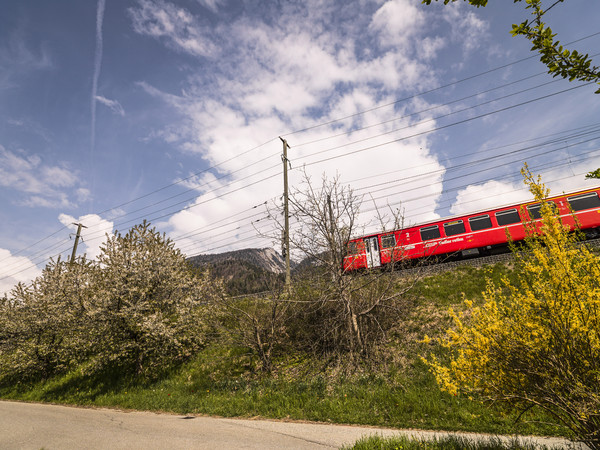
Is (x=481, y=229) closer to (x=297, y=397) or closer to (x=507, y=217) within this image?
(x=507, y=217)

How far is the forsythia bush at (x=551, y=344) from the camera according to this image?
347 centimetres

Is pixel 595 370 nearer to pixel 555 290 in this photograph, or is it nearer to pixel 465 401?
pixel 555 290

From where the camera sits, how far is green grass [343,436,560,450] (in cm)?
431

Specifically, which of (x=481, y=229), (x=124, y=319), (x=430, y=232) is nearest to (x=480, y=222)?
(x=481, y=229)

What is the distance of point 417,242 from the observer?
1762 cm

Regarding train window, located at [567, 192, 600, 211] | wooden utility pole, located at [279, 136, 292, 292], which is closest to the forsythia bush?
wooden utility pole, located at [279, 136, 292, 292]

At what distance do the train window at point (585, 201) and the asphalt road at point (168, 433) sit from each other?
1513cm

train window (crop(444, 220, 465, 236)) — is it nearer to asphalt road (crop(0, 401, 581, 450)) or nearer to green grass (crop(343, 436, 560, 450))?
asphalt road (crop(0, 401, 581, 450))

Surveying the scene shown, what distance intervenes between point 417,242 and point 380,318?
7947 millimetres

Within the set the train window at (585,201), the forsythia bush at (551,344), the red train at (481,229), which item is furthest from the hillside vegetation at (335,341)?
the train window at (585,201)

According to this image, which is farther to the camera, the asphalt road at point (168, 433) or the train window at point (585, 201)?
the train window at point (585, 201)

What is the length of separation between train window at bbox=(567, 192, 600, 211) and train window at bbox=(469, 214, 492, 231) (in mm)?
3741

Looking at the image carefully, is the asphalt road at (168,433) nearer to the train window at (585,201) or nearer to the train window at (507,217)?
the train window at (507,217)

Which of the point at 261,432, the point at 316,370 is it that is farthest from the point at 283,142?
the point at 261,432
